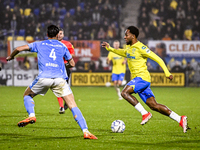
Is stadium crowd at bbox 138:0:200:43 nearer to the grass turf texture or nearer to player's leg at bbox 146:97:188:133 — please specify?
the grass turf texture

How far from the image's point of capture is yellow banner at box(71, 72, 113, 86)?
2248 centimetres

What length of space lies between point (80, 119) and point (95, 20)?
21495mm

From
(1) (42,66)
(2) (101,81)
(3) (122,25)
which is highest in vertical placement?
(3) (122,25)

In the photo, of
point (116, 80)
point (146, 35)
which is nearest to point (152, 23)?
point (146, 35)

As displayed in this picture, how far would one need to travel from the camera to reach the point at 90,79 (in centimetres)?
2266

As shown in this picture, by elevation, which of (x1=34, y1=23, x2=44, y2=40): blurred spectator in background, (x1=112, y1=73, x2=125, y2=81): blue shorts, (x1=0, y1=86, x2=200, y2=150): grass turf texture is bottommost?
(x1=0, y1=86, x2=200, y2=150): grass turf texture

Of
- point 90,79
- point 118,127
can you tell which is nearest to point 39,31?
point 90,79

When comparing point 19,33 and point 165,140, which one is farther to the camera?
point 19,33

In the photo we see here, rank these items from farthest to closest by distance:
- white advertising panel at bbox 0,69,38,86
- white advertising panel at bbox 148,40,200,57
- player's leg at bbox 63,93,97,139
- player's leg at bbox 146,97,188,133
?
white advertising panel at bbox 148,40,200,57 → white advertising panel at bbox 0,69,38,86 → player's leg at bbox 146,97,188,133 → player's leg at bbox 63,93,97,139

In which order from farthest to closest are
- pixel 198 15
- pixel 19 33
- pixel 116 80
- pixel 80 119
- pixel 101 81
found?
pixel 198 15
pixel 19 33
pixel 101 81
pixel 116 80
pixel 80 119

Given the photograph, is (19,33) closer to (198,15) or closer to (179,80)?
(179,80)

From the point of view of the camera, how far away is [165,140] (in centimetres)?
569

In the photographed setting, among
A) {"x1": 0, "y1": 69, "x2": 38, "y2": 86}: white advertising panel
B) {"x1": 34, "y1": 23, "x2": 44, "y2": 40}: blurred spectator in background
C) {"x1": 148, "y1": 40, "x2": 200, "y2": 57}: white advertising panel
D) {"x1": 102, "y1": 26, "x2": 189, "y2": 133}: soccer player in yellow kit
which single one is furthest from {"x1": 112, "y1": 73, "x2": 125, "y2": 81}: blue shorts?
{"x1": 34, "y1": 23, "x2": 44, "y2": 40}: blurred spectator in background

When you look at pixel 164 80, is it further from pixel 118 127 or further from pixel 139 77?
pixel 118 127
